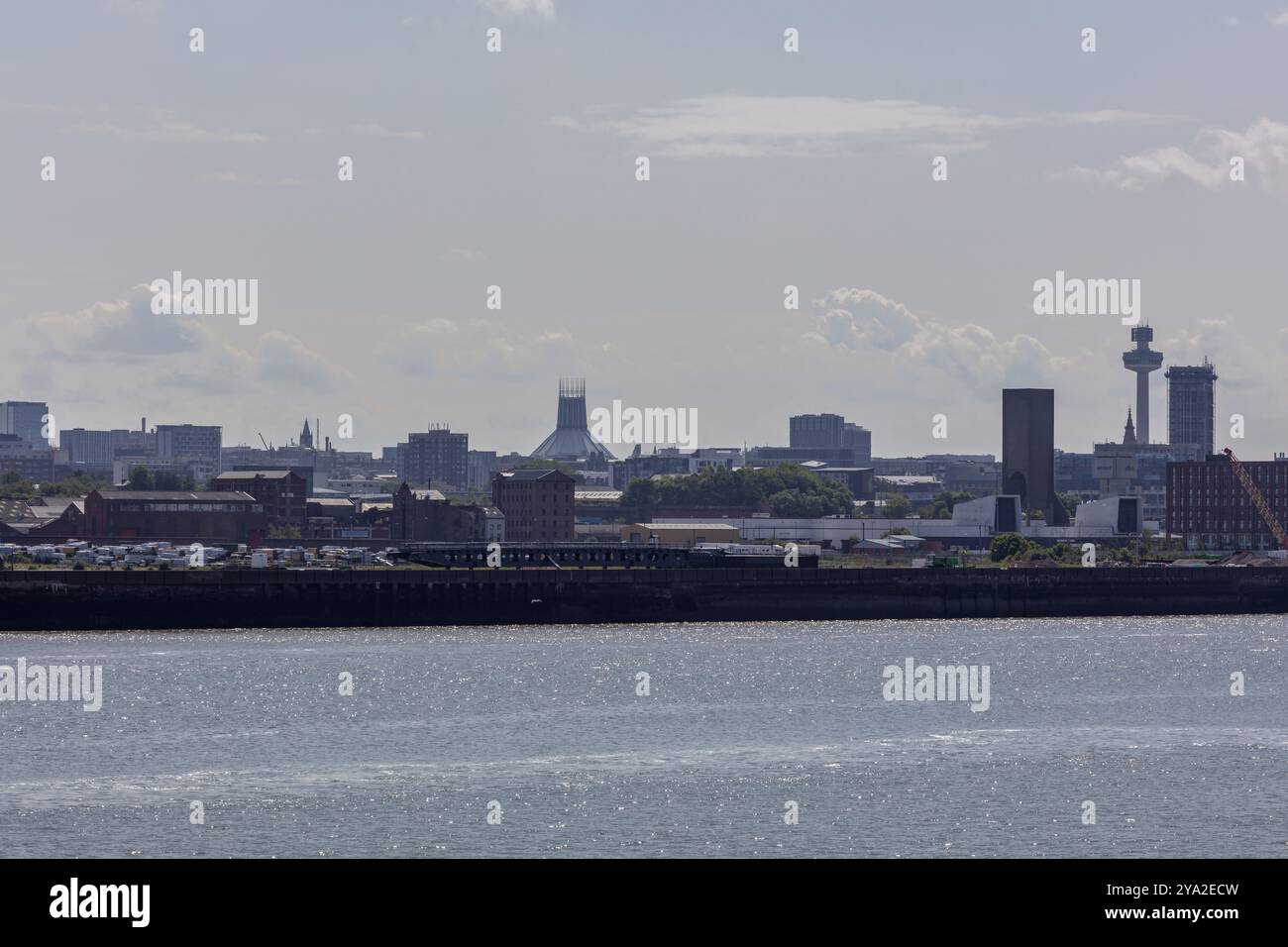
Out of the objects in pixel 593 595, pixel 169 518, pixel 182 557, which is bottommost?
Result: pixel 593 595

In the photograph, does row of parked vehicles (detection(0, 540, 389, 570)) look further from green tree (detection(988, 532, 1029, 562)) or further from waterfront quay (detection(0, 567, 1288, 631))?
green tree (detection(988, 532, 1029, 562))

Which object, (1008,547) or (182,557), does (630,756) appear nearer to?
(182,557)

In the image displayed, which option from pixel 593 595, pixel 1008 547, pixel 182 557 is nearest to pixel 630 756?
pixel 593 595

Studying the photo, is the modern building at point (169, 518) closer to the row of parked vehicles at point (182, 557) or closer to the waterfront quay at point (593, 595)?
the row of parked vehicles at point (182, 557)

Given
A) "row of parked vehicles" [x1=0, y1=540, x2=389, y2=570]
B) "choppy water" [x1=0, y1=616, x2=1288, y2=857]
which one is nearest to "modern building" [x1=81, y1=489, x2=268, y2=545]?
"row of parked vehicles" [x1=0, y1=540, x2=389, y2=570]
